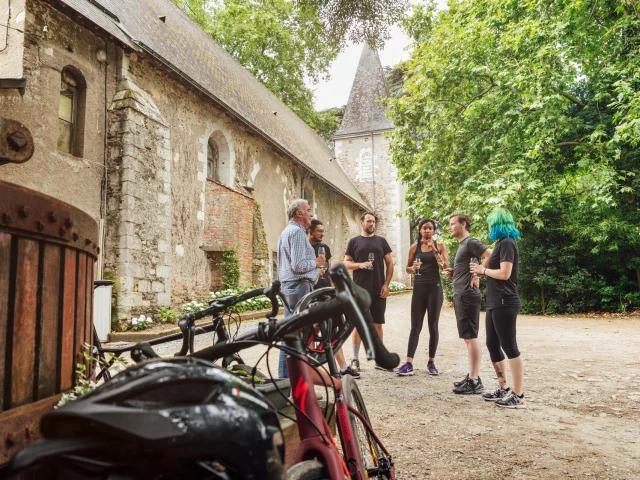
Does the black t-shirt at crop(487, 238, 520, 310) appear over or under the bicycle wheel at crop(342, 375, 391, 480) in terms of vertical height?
over

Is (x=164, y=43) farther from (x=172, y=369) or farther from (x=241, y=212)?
(x=172, y=369)

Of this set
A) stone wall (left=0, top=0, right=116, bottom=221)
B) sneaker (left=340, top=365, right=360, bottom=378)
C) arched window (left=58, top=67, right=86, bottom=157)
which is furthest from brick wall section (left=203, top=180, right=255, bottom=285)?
sneaker (left=340, top=365, right=360, bottom=378)

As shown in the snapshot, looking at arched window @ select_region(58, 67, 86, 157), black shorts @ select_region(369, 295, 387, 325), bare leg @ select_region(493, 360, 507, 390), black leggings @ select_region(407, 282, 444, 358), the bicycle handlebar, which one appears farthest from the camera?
arched window @ select_region(58, 67, 86, 157)

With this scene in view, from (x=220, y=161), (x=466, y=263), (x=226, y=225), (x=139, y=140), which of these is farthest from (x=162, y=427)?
(x=220, y=161)

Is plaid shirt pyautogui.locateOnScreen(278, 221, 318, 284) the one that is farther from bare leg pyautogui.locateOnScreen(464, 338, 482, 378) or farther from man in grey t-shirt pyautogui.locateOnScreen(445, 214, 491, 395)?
bare leg pyautogui.locateOnScreen(464, 338, 482, 378)

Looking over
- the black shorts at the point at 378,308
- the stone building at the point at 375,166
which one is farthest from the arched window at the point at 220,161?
the stone building at the point at 375,166

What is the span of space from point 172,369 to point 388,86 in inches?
1402

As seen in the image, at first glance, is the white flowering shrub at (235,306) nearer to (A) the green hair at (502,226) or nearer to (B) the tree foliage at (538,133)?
(B) the tree foliage at (538,133)

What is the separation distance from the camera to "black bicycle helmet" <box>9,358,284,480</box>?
745 mm

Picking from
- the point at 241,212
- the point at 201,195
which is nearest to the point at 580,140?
the point at 241,212

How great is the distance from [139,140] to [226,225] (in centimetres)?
338

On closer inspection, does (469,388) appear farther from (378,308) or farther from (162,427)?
(162,427)

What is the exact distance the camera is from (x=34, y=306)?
1794mm

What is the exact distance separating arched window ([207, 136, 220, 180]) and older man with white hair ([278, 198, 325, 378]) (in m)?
9.35
